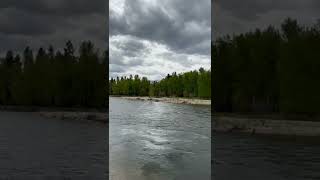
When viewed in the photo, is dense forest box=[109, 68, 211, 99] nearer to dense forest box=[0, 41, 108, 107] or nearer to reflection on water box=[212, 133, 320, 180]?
dense forest box=[0, 41, 108, 107]

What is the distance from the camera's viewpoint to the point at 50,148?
1548 cm

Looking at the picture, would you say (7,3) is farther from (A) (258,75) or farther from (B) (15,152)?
(A) (258,75)

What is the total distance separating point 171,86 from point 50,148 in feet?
170

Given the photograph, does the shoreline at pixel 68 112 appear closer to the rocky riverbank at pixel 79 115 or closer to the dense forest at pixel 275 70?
the rocky riverbank at pixel 79 115

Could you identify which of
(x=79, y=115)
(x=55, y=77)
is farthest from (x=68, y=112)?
(x=79, y=115)

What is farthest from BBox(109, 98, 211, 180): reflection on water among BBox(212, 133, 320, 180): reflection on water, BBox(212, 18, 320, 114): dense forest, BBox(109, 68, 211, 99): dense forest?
BBox(109, 68, 211, 99): dense forest

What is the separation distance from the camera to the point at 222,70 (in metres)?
14.0

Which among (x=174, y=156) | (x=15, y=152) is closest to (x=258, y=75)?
(x=174, y=156)

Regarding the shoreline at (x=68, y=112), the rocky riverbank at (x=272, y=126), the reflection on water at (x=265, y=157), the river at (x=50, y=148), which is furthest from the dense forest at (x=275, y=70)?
the river at (x=50, y=148)

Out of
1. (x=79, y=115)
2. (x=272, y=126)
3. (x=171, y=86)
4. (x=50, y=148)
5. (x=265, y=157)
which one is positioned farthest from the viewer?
(x=171, y=86)

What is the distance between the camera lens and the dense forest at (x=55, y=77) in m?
14.4

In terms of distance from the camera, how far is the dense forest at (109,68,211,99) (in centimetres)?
4532

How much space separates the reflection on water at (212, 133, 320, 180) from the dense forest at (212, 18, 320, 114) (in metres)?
1.28

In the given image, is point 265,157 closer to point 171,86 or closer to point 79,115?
point 79,115
